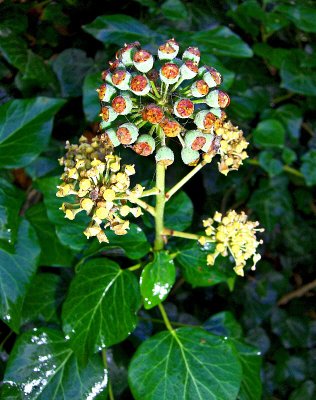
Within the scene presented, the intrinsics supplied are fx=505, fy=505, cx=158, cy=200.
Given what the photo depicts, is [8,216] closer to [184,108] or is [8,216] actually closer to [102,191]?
[102,191]

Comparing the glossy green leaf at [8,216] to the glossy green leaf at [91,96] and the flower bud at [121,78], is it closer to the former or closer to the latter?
the glossy green leaf at [91,96]

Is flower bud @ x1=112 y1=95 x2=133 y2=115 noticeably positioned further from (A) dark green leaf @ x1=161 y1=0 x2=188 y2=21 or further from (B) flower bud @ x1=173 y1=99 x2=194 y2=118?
(A) dark green leaf @ x1=161 y1=0 x2=188 y2=21

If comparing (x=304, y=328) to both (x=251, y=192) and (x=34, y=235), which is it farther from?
(x=34, y=235)

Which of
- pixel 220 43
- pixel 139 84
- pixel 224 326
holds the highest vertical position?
pixel 139 84

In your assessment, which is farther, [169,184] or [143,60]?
[169,184]

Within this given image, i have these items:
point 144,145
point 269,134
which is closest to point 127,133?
point 144,145

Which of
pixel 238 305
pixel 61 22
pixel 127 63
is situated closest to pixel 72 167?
pixel 127 63
